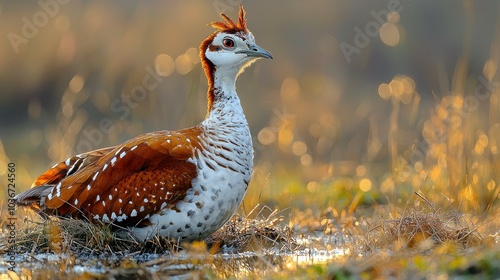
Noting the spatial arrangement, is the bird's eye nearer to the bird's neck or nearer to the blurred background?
the bird's neck

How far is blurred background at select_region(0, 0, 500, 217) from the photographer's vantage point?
A: 493 inches

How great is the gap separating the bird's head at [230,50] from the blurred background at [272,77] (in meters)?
2.51

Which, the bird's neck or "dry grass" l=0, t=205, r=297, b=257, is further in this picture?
the bird's neck

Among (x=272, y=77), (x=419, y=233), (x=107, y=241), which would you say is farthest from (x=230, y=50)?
(x=272, y=77)

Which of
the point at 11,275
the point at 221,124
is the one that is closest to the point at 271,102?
the point at 221,124

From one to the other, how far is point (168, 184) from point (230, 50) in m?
1.50

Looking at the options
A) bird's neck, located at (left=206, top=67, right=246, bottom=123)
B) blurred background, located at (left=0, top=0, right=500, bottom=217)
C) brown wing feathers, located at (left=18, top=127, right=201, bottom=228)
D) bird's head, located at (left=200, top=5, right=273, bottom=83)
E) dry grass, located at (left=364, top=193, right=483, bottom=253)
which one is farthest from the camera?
blurred background, located at (left=0, top=0, right=500, bottom=217)

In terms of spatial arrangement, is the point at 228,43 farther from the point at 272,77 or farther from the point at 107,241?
the point at 272,77

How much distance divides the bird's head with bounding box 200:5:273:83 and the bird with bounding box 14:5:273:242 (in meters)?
0.24

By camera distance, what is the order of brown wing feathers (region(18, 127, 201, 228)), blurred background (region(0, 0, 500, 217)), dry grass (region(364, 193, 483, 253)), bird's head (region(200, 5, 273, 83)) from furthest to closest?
blurred background (region(0, 0, 500, 217)) < bird's head (region(200, 5, 273, 83)) < brown wing feathers (region(18, 127, 201, 228)) < dry grass (region(364, 193, 483, 253))

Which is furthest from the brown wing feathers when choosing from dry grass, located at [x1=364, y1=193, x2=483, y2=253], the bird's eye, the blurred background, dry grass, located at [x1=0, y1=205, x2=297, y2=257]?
the blurred background

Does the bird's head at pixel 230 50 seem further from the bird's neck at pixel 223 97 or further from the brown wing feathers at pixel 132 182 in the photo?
the brown wing feathers at pixel 132 182

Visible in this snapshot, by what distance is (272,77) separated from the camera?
16.0 m

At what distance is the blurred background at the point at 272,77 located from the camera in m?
12.5
